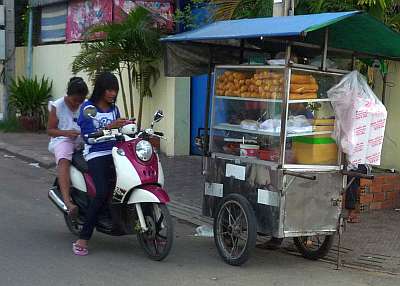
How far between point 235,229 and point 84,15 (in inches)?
419

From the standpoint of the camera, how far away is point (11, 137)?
604 inches

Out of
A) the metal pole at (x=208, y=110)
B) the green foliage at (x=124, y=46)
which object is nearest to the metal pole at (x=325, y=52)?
the metal pole at (x=208, y=110)

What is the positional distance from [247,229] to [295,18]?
5.99 ft

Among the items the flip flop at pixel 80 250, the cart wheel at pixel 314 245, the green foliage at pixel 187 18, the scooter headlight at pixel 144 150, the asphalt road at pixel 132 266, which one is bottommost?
the asphalt road at pixel 132 266

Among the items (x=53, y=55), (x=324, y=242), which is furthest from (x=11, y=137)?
(x=324, y=242)

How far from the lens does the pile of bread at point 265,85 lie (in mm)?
5457

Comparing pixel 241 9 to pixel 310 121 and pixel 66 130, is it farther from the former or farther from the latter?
pixel 66 130

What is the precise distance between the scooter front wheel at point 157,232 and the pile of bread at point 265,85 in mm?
1295

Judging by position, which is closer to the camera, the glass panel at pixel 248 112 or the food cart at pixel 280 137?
the food cart at pixel 280 137

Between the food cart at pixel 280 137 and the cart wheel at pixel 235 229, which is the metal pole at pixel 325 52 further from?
the cart wheel at pixel 235 229

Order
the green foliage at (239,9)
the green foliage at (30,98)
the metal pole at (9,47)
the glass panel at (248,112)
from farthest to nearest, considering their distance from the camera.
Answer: the metal pole at (9,47)
the green foliage at (30,98)
the green foliage at (239,9)
the glass panel at (248,112)

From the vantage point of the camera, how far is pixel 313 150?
565cm

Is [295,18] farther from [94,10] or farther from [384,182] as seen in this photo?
[94,10]

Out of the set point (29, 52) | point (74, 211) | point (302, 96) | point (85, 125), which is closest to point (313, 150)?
point (302, 96)
